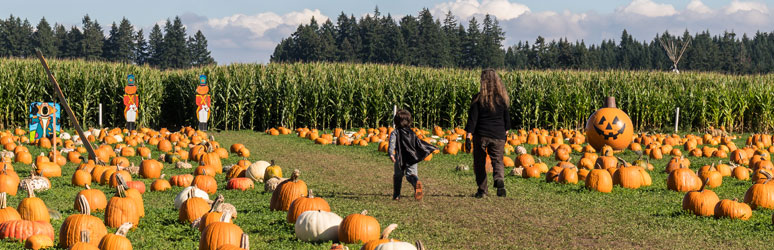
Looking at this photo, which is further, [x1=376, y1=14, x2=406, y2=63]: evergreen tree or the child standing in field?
[x1=376, y1=14, x2=406, y2=63]: evergreen tree

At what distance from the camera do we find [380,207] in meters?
9.16

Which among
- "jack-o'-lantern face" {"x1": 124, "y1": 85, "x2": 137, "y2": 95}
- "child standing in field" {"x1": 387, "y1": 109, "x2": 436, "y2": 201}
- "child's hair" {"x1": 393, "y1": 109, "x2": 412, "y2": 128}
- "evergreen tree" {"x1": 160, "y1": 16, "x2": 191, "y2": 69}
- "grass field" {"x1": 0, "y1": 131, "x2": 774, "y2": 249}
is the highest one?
"evergreen tree" {"x1": 160, "y1": 16, "x2": 191, "y2": 69}

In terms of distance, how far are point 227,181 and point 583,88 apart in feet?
61.6

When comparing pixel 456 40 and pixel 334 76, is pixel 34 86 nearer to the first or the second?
pixel 334 76

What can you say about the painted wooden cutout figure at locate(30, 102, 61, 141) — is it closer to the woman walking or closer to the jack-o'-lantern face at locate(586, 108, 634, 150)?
the woman walking

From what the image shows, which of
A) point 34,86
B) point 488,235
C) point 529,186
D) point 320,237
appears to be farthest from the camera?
point 34,86

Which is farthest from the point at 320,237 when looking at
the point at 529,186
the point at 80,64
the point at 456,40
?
the point at 456,40

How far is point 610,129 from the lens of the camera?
16641mm

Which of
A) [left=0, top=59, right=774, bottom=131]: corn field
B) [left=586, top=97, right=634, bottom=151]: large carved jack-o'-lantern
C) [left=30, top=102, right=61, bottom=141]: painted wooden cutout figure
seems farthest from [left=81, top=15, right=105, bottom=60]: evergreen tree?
[left=586, top=97, right=634, bottom=151]: large carved jack-o'-lantern

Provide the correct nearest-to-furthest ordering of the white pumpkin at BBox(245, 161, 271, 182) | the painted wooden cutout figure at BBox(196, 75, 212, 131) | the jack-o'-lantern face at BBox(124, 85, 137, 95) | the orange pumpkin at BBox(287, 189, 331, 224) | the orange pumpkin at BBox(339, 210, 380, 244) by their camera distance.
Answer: the orange pumpkin at BBox(339, 210, 380, 244)
the orange pumpkin at BBox(287, 189, 331, 224)
the white pumpkin at BBox(245, 161, 271, 182)
the jack-o'-lantern face at BBox(124, 85, 137, 95)
the painted wooden cutout figure at BBox(196, 75, 212, 131)

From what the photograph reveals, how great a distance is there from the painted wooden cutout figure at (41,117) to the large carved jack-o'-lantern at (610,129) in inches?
456

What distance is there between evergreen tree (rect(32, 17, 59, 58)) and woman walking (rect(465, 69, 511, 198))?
10220cm

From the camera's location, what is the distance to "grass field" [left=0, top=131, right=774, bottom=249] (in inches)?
275

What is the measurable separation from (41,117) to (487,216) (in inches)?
442
